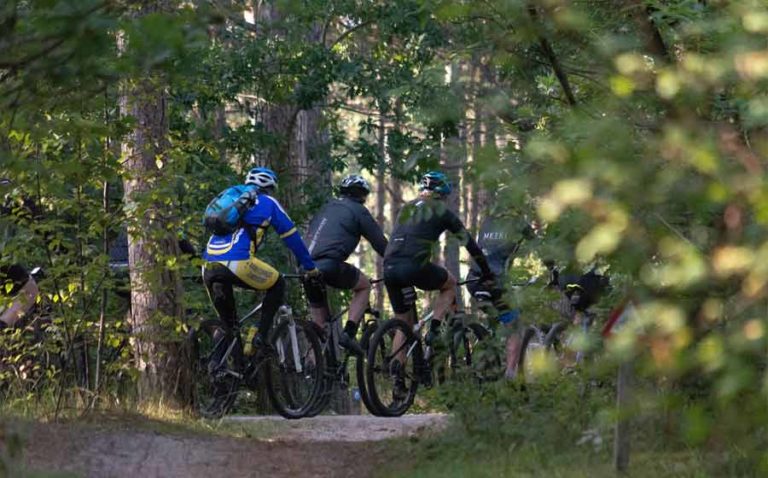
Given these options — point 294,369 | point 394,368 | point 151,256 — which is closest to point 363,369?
point 394,368

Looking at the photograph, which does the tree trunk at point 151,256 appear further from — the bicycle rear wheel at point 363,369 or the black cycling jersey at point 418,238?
the black cycling jersey at point 418,238

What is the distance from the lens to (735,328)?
16.4 ft

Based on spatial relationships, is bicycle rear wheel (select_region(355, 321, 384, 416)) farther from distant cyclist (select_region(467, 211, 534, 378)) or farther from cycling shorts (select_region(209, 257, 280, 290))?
cycling shorts (select_region(209, 257, 280, 290))

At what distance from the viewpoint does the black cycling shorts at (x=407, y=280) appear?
42.6ft

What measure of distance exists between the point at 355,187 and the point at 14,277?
3.68m

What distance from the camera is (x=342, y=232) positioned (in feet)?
43.0

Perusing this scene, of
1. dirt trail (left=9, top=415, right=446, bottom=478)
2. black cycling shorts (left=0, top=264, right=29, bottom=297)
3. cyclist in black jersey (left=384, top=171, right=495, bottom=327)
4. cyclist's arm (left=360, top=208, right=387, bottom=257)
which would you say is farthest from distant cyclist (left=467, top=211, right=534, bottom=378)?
black cycling shorts (left=0, top=264, right=29, bottom=297)

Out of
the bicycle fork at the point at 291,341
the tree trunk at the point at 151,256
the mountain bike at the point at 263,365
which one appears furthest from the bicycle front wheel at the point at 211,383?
the bicycle fork at the point at 291,341

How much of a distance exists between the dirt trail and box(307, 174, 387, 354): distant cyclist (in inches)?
114

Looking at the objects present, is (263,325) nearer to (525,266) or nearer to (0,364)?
(0,364)

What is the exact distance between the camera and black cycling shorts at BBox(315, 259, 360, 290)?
1302cm

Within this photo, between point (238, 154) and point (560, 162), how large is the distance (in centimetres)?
1270

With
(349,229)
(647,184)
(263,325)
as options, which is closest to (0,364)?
(263,325)

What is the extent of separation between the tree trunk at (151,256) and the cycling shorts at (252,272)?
1.78 ft
